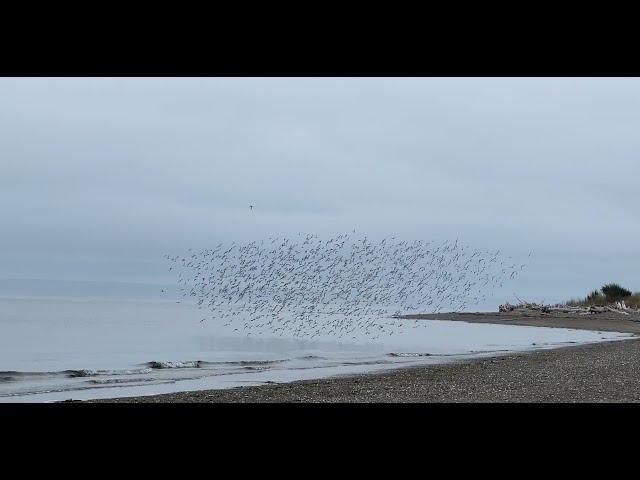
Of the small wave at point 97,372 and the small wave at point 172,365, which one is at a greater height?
the small wave at point 172,365

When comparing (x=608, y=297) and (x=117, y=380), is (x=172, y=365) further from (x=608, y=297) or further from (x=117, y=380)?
(x=608, y=297)

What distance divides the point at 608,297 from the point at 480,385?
40613 millimetres

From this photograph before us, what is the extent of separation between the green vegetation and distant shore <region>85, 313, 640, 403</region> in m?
30.7

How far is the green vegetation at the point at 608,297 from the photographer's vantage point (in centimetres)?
4625

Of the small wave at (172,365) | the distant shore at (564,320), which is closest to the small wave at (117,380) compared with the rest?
the small wave at (172,365)

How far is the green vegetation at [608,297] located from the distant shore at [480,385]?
30.7m

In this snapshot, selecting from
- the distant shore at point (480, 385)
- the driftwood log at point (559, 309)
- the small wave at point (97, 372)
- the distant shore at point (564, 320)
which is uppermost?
the driftwood log at point (559, 309)

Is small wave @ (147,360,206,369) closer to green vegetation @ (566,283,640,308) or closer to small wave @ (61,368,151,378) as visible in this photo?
small wave @ (61,368,151,378)

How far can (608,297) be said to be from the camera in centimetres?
4875

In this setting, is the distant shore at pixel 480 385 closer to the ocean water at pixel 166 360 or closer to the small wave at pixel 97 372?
the ocean water at pixel 166 360

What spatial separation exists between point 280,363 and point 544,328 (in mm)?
21504

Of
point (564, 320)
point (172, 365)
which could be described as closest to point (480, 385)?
point (172, 365)
